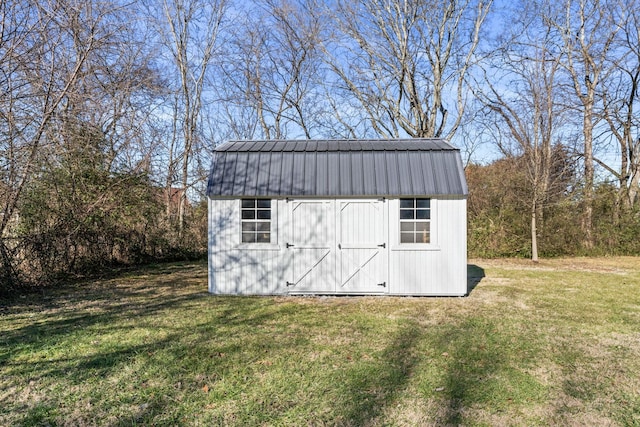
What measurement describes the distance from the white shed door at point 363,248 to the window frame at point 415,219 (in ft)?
1.15

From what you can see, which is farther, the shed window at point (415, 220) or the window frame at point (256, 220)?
the window frame at point (256, 220)

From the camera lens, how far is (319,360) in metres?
4.50

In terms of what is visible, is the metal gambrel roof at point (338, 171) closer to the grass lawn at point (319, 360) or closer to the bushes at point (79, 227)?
the grass lawn at point (319, 360)

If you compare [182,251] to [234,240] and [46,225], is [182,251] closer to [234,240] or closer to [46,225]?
[46,225]

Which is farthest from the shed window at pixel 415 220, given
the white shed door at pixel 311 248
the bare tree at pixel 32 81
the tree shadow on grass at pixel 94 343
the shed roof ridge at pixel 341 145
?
the bare tree at pixel 32 81

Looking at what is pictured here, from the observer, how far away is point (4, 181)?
24.6ft

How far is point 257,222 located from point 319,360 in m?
4.34

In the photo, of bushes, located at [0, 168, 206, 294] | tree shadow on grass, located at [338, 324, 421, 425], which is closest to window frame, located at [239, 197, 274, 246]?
tree shadow on grass, located at [338, 324, 421, 425]

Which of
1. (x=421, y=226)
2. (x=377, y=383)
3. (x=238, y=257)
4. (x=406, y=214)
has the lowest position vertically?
(x=377, y=383)

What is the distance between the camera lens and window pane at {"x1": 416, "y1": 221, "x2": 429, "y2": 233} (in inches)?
320

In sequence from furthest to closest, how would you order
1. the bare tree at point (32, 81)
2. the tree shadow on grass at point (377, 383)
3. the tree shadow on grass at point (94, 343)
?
the bare tree at point (32, 81) < the tree shadow on grass at point (94, 343) < the tree shadow on grass at point (377, 383)

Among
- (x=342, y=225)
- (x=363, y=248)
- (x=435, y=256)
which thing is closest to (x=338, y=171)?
(x=342, y=225)

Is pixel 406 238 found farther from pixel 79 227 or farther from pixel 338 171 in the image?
pixel 79 227

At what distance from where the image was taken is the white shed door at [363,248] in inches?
321
